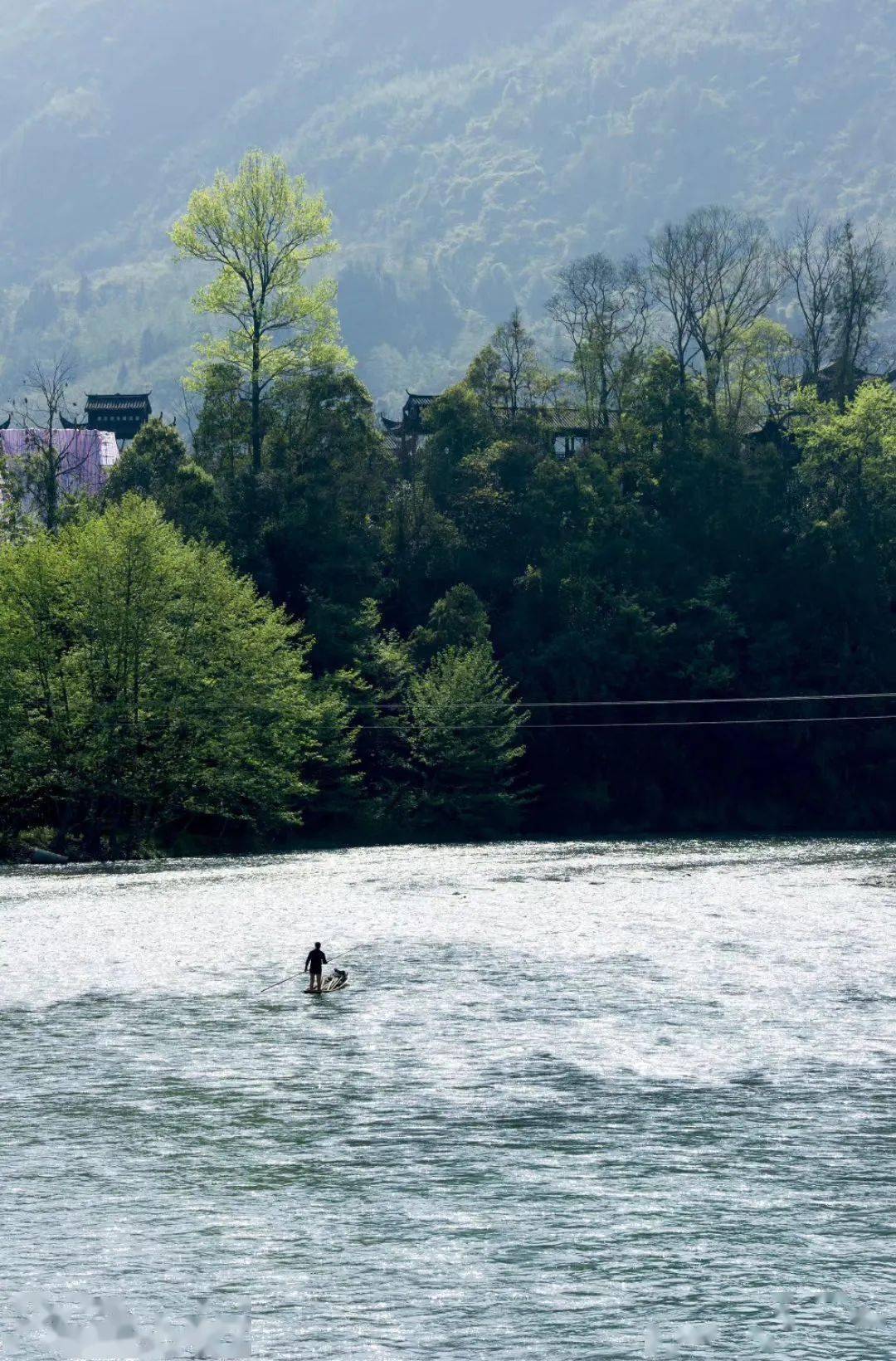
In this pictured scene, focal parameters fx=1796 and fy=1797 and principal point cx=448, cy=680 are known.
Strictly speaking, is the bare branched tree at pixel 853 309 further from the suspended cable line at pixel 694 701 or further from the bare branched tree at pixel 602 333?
the suspended cable line at pixel 694 701

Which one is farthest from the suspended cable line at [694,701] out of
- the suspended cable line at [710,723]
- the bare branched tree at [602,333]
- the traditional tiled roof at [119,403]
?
the traditional tiled roof at [119,403]

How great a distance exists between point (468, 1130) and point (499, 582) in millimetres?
84399

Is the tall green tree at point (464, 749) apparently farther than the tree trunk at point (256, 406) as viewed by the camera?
No

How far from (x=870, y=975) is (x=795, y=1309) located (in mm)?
23550

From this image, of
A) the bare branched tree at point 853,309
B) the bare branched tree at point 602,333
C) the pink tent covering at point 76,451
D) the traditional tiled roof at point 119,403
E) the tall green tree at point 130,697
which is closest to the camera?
the tall green tree at point 130,697

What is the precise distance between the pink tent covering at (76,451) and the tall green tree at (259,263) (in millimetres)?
11175

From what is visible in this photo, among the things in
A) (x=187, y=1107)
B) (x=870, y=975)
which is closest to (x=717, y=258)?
(x=870, y=975)

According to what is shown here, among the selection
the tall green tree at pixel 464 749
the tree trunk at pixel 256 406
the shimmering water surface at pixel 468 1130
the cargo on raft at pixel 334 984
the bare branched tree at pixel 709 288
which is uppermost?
the bare branched tree at pixel 709 288

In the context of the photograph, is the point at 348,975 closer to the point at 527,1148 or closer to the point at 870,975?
the point at 870,975

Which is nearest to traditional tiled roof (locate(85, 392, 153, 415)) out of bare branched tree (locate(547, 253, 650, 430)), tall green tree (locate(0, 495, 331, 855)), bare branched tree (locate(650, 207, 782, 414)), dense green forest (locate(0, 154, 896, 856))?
bare branched tree (locate(547, 253, 650, 430))

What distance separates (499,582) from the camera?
11456 cm

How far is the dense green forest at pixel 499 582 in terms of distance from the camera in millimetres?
95375

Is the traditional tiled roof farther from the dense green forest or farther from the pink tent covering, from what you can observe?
the dense green forest

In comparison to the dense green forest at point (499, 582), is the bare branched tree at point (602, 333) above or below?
above
